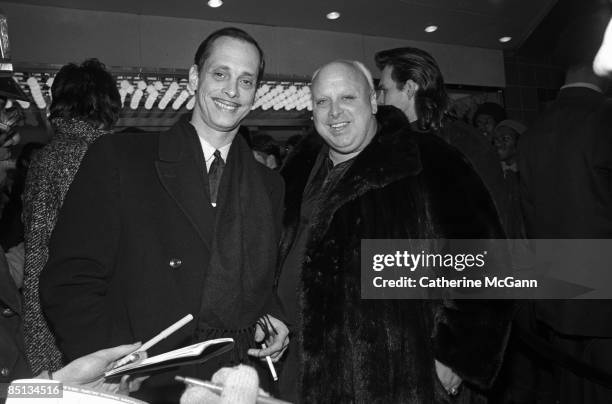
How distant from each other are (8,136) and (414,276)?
1.44 metres

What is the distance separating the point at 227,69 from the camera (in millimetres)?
→ 1615

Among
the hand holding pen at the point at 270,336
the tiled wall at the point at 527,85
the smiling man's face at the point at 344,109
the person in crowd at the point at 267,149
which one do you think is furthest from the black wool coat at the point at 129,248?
the tiled wall at the point at 527,85

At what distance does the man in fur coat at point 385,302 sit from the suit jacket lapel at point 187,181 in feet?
1.51

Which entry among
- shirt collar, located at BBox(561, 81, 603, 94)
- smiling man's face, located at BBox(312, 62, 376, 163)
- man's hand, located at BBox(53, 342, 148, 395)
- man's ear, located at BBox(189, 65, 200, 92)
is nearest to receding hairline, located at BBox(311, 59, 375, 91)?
smiling man's face, located at BBox(312, 62, 376, 163)

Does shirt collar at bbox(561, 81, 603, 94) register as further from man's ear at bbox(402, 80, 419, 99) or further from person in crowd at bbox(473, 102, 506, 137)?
person in crowd at bbox(473, 102, 506, 137)

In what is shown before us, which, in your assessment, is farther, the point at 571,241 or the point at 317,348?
the point at 571,241

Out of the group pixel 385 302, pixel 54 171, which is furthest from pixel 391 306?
pixel 54 171

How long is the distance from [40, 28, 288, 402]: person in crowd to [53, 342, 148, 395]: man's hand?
0.33 metres

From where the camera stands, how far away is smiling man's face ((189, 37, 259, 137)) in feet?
5.23

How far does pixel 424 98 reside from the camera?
271cm

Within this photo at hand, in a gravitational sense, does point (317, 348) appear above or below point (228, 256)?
below

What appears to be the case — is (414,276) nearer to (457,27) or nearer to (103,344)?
(103,344)

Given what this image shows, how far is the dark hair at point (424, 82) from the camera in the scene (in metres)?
2.71

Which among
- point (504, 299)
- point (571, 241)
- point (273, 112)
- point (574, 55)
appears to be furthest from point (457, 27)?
point (504, 299)
